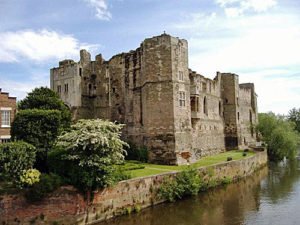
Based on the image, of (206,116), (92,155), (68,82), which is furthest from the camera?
(206,116)

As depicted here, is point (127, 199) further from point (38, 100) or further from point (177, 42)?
point (177, 42)

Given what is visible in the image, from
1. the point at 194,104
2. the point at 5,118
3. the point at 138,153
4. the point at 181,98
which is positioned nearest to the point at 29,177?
the point at 5,118

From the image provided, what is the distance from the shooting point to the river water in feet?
71.2

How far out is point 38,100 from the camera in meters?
28.4

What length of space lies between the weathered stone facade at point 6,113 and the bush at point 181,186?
45.0 ft

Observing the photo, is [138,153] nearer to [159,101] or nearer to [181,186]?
[159,101]

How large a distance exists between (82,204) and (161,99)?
16.3 m

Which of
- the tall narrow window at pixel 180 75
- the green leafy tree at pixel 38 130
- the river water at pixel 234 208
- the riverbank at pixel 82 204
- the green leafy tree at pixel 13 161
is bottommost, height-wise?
the river water at pixel 234 208

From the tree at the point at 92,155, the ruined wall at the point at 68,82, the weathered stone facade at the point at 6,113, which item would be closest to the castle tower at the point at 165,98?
the ruined wall at the point at 68,82

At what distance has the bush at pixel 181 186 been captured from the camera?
25.9 m

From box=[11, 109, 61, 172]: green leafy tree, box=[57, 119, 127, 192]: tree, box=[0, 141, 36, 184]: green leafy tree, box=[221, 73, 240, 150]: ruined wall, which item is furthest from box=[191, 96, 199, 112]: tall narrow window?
box=[0, 141, 36, 184]: green leafy tree

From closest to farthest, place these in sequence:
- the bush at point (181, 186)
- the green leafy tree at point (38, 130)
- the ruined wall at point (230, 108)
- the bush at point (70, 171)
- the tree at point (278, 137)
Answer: the bush at point (70, 171) < the green leafy tree at point (38, 130) < the bush at point (181, 186) < the tree at point (278, 137) < the ruined wall at point (230, 108)

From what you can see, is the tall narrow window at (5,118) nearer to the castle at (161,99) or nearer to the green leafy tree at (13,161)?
the green leafy tree at (13,161)

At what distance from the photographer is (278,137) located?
52.5 metres
